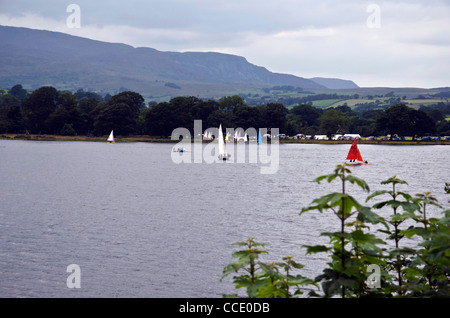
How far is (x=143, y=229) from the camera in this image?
48.7 metres

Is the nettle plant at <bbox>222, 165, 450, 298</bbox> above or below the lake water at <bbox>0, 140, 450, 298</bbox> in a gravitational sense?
above

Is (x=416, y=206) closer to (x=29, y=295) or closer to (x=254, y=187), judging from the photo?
(x=29, y=295)

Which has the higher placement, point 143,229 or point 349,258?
point 349,258

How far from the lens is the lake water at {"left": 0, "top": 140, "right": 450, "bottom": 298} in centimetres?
3142

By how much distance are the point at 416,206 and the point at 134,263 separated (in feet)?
90.6

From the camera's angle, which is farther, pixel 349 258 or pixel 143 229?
pixel 143 229

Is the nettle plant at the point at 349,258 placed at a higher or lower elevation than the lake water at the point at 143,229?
higher

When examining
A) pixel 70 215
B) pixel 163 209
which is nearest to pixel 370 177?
pixel 163 209

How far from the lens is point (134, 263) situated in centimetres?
3559

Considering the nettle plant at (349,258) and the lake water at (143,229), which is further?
the lake water at (143,229)

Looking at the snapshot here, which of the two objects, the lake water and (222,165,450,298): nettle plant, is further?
the lake water

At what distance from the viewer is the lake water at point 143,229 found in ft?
103
